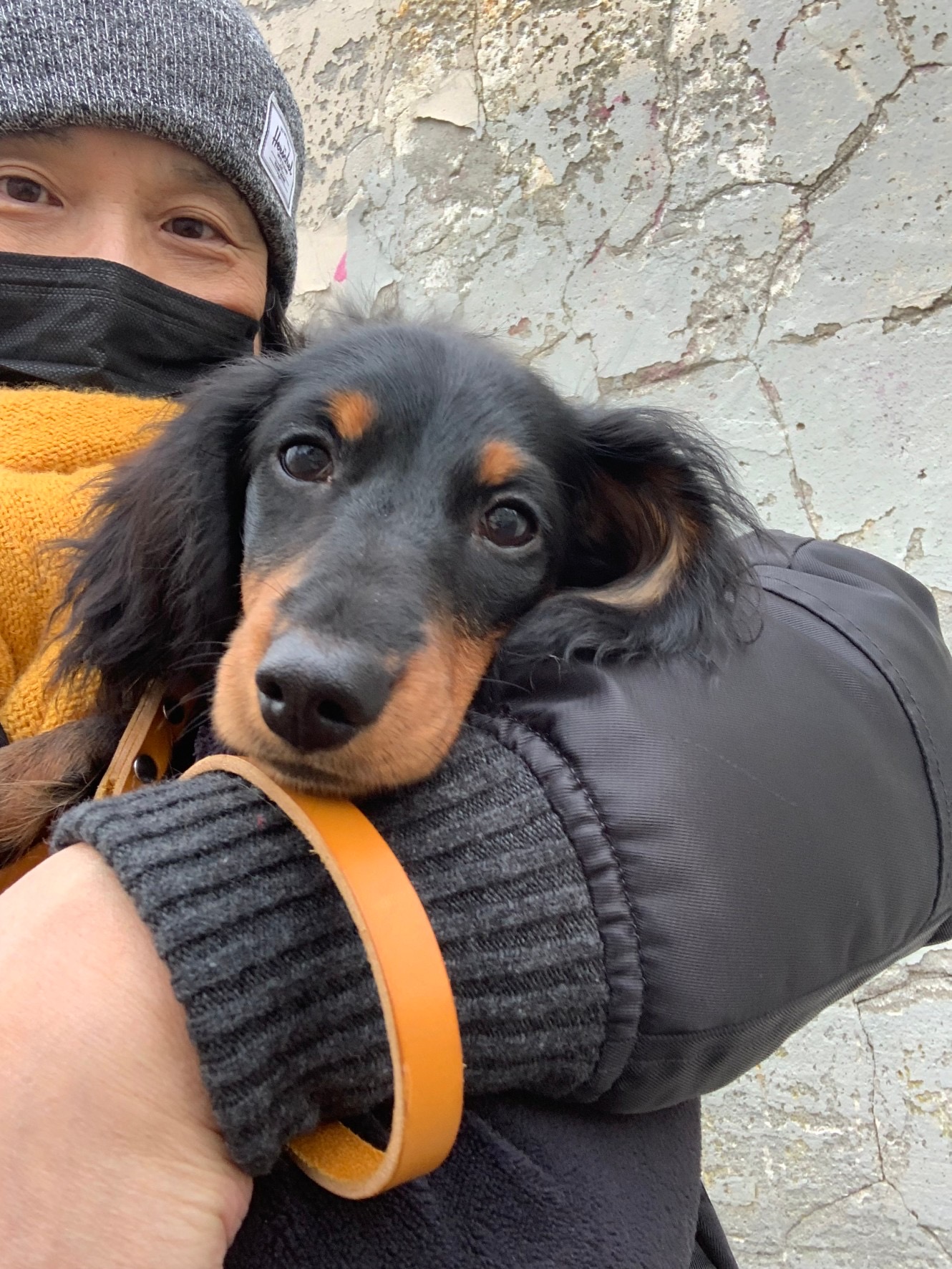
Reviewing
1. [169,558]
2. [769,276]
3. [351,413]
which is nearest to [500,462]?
[351,413]

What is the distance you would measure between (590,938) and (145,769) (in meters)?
0.58

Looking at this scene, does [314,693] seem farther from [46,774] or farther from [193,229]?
[193,229]

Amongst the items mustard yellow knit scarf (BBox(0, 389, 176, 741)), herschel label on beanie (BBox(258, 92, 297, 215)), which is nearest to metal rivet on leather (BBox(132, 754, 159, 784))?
mustard yellow knit scarf (BBox(0, 389, 176, 741))

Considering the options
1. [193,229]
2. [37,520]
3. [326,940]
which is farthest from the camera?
[193,229]

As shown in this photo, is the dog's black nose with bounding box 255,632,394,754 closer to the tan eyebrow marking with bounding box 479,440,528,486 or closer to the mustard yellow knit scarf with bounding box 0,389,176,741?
Result: the tan eyebrow marking with bounding box 479,440,528,486

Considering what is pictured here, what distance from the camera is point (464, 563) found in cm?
102

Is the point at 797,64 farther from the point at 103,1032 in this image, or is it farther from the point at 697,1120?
the point at 103,1032

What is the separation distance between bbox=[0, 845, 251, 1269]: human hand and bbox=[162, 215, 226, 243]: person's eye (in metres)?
1.23

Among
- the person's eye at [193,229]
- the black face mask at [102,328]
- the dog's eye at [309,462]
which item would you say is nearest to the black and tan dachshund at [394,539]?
the dog's eye at [309,462]

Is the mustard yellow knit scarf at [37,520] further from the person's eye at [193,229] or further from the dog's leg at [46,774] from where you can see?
the person's eye at [193,229]

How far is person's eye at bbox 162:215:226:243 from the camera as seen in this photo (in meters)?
1.45

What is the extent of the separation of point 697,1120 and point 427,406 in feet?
2.67

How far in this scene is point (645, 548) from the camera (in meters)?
1.25

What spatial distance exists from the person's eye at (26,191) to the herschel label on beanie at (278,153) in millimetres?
338
